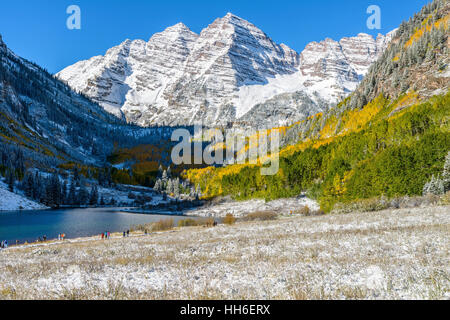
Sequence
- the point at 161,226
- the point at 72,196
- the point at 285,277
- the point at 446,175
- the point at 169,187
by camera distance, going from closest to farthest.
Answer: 1. the point at 285,277
2. the point at 446,175
3. the point at 161,226
4. the point at 72,196
5. the point at 169,187

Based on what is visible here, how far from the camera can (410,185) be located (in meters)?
49.5

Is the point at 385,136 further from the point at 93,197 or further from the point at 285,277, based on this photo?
the point at 93,197

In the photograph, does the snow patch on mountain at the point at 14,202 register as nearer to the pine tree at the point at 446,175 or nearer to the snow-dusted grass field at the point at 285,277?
the snow-dusted grass field at the point at 285,277

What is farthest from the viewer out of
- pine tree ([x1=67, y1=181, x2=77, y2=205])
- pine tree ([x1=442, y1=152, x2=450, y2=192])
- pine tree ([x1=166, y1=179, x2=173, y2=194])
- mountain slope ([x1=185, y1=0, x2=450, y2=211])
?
pine tree ([x1=166, y1=179, x2=173, y2=194])

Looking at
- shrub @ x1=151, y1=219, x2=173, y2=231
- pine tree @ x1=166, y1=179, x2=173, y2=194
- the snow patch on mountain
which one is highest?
pine tree @ x1=166, y1=179, x2=173, y2=194

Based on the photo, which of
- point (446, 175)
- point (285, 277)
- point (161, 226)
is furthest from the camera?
point (161, 226)

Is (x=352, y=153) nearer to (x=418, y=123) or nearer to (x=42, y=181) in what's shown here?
(x=418, y=123)

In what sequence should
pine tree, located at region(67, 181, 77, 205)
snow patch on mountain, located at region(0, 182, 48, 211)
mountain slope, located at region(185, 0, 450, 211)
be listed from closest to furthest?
mountain slope, located at region(185, 0, 450, 211)
snow patch on mountain, located at region(0, 182, 48, 211)
pine tree, located at region(67, 181, 77, 205)

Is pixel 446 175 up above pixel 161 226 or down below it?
above

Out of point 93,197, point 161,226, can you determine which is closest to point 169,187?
point 93,197

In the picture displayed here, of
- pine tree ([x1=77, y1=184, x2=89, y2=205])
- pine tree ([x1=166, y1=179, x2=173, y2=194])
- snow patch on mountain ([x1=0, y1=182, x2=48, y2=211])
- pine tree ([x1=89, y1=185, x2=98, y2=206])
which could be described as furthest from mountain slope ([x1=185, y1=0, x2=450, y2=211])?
snow patch on mountain ([x1=0, y1=182, x2=48, y2=211])

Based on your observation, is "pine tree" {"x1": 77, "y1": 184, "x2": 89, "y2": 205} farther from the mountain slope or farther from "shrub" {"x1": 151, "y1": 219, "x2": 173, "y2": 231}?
"shrub" {"x1": 151, "y1": 219, "x2": 173, "y2": 231}

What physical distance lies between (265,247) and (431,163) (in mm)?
43781

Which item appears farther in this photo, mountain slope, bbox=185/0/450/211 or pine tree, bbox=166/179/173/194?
pine tree, bbox=166/179/173/194
